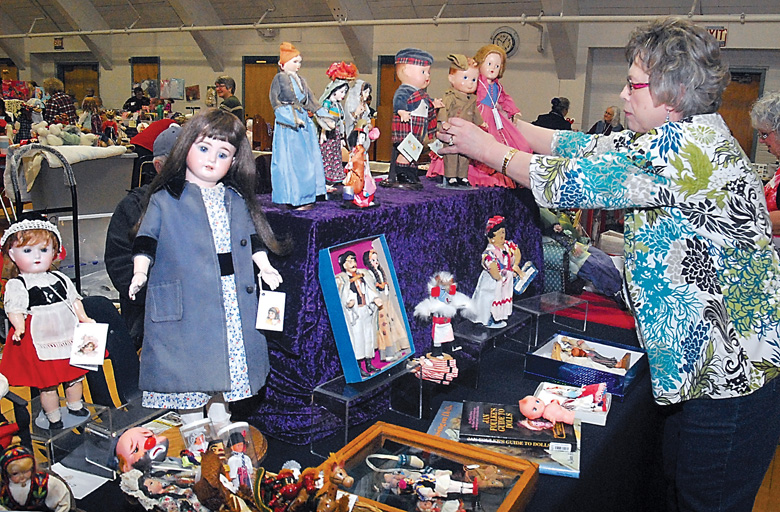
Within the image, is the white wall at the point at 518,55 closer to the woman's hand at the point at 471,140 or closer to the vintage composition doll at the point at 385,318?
the woman's hand at the point at 471,140

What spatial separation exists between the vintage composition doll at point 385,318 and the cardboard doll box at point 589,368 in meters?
0.50

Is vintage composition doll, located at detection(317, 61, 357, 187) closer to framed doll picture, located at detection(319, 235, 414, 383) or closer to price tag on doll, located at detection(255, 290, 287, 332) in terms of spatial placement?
framed doll picture, located at detection(319, 235, 414, 383)

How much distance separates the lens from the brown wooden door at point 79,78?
574 inches

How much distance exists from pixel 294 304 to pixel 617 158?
2.85 feet

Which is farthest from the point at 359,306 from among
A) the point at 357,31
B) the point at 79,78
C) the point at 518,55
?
the point at 79,78

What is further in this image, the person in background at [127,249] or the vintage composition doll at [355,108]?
the vintage composition doll at [355,108]

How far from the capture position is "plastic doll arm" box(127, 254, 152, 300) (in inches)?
56.4

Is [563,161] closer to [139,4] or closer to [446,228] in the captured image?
[446,228]

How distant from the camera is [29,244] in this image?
159 cm

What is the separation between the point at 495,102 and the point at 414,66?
36cm

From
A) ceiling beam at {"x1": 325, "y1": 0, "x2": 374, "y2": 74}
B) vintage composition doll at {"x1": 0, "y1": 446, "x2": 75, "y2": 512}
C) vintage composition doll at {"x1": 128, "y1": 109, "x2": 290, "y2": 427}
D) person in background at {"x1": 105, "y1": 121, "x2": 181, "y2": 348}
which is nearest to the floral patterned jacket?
vintage composition doll at {"x1": 128, "y1": 109, "x2": 290, "y2": 427}

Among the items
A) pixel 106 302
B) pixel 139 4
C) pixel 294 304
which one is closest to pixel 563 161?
pixel 294 304

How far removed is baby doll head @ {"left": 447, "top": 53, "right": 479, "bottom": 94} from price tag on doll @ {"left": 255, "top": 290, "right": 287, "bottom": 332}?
121cm

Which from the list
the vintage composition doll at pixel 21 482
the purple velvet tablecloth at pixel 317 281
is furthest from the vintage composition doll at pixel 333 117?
the vintage composition doll at pixel 21 482
